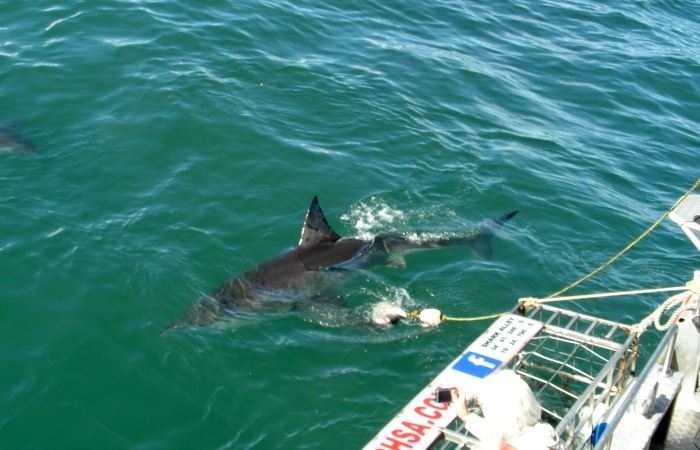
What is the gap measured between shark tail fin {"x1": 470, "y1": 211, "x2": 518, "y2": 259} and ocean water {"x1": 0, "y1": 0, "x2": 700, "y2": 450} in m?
0.23

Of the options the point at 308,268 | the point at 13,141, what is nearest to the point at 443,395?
the point at 308,268

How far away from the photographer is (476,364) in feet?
25.2

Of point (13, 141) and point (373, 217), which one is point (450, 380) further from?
point (13, 141)

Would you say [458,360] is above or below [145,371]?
above

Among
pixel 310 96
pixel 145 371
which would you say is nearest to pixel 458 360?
pixel 145 371

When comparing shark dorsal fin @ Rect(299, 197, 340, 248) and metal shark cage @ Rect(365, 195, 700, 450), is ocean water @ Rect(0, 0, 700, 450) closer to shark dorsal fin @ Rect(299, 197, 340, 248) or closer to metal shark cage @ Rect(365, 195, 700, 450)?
shark dorsal fin @ Rect(299, 197, 340, 248)

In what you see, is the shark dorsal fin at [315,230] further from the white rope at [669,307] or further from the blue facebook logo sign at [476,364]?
the white rope at [669,307]

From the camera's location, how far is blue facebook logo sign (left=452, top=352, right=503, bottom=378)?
753cm

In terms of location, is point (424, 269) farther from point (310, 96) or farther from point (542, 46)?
point (542, 46)

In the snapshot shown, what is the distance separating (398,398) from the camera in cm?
945

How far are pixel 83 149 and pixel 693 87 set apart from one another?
16.4 metres

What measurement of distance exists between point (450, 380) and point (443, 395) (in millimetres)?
941

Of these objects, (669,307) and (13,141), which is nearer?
(669,307)

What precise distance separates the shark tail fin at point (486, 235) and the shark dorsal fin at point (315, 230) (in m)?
2.44
